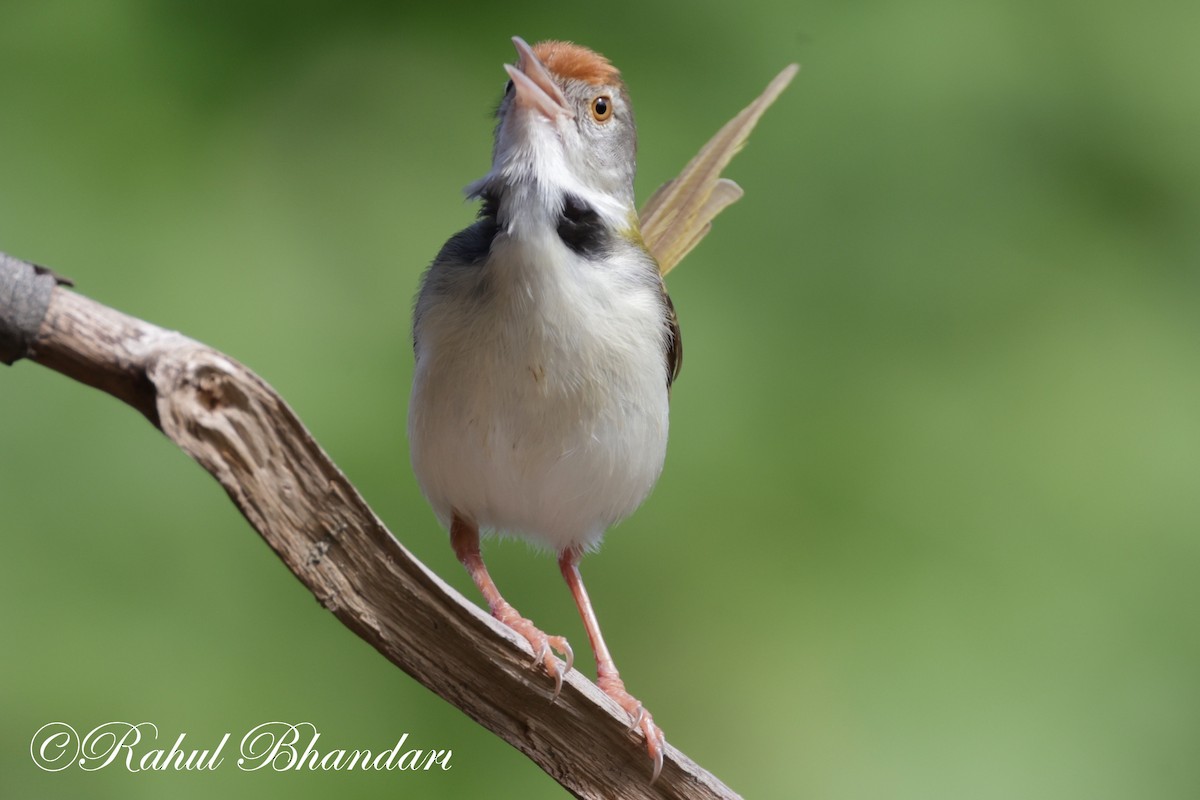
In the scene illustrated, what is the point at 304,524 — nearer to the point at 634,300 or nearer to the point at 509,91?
the point at 634,300

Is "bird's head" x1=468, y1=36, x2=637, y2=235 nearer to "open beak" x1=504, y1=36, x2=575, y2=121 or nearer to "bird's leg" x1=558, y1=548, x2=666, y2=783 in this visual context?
"open beak" x1=504, y1=36, x2=575, y2=121

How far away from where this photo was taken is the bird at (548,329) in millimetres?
1670

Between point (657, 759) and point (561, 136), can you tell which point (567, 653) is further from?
point (561, 136)

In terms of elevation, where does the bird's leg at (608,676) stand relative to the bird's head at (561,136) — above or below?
below

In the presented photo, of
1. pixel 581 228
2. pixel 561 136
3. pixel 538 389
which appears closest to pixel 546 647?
pixel 538 389

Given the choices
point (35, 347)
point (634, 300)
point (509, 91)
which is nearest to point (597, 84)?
point (509, 91)

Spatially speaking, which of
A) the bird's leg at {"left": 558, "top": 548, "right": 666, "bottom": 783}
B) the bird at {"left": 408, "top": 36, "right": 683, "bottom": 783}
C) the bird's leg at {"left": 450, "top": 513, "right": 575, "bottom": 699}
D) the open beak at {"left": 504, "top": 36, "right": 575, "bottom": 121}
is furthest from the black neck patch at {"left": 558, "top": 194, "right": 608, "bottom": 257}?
the bird's leg at {"left": 558, "top": 548, "right": 666, "bottom": 783}

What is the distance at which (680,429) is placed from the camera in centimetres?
321

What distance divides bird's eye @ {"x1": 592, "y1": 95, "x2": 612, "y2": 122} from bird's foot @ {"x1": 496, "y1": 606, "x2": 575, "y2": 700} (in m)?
0.80

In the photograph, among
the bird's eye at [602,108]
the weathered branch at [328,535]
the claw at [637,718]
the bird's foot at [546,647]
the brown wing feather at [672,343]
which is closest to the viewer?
the weathered branch at [328,535]

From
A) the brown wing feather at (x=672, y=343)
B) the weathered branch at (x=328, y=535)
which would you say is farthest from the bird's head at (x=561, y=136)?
the weathered branch at (x=328, y=535)

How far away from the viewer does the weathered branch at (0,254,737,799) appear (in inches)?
42.3

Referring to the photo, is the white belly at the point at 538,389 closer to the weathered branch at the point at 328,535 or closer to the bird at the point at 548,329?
the bird at the point at 548,329

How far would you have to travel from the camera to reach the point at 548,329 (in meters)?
1.67
